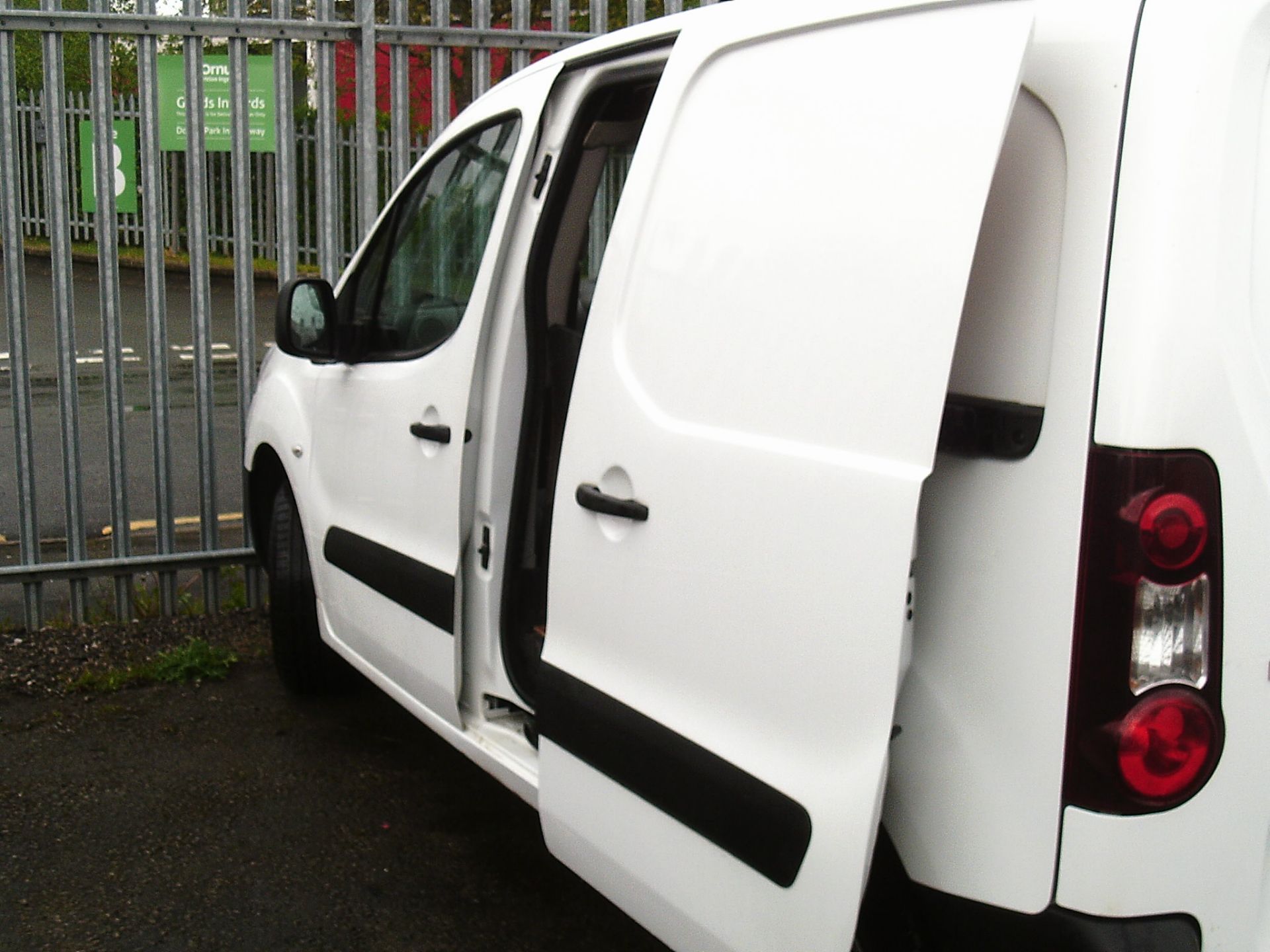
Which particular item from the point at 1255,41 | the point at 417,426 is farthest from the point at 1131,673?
the point at 417,426

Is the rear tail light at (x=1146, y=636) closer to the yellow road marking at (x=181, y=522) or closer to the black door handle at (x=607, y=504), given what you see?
the black door handle at (x=607, y=504)

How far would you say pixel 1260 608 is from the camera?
5.51ft

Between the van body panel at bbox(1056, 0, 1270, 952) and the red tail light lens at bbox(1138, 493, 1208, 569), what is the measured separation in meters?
0.04

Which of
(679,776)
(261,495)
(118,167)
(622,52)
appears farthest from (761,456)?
(118,167)

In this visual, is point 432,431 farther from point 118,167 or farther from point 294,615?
point 118,167

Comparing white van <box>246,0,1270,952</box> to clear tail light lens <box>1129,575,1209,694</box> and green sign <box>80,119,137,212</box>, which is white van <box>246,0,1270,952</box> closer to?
clear tail light lens <box>1129,575,1209,694</box>

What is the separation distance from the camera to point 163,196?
17.1 feet

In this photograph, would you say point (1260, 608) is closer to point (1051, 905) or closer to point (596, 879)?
point (1051, 905)

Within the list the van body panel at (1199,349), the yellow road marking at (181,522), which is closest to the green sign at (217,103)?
the yellow road marking at (181,522)

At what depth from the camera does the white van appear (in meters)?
1.66

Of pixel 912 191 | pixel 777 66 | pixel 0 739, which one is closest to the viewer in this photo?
pixel 912 191

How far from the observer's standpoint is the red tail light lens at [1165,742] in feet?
5.51

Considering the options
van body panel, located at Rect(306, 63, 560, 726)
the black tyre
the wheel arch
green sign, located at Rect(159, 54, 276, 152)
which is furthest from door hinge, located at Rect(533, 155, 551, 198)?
green sign, located at Rect(159, 54, 276, 152)

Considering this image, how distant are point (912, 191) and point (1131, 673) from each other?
0.70 metres
